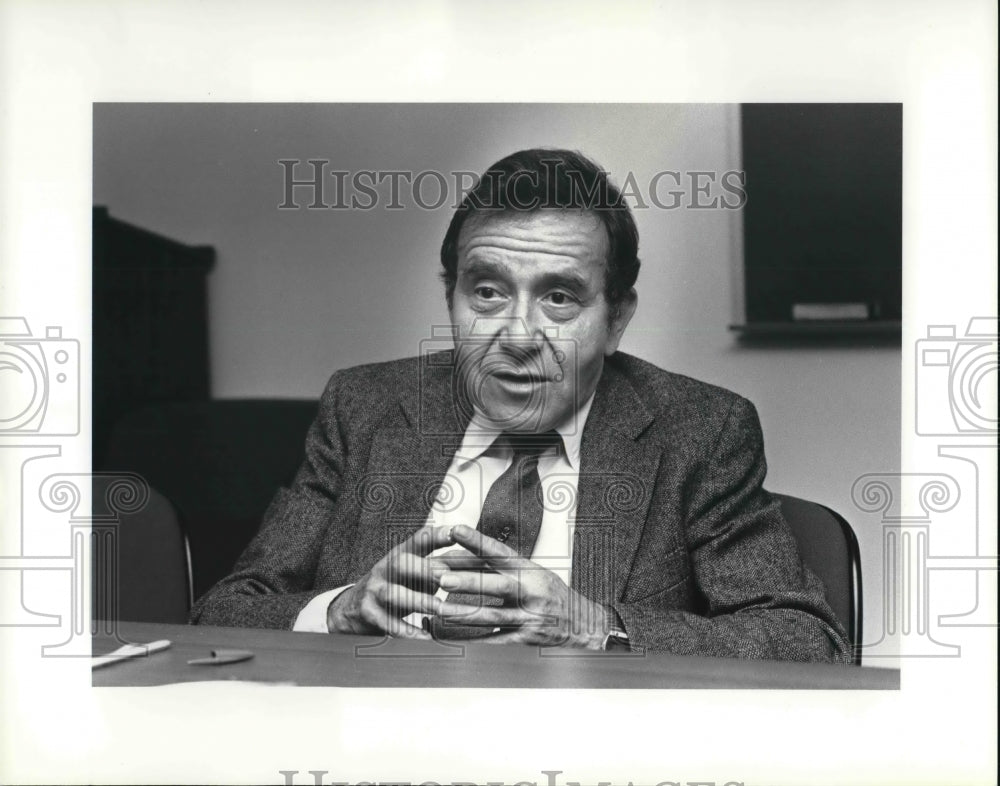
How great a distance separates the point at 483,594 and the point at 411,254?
55 centimetres

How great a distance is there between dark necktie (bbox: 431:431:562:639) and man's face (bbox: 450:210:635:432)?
0.02 metres

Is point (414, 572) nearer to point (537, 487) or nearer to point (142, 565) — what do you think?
point (537, 487)

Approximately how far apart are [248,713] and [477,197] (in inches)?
35.1

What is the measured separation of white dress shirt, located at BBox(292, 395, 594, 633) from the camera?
1.63 m

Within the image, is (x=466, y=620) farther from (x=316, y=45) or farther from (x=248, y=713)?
(x=316, y=45)

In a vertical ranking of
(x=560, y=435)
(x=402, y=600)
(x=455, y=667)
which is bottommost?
(x=455, y=667)

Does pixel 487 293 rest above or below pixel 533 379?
above

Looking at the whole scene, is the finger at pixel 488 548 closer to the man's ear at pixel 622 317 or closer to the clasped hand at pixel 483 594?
the clasped hand at pixel 483 594

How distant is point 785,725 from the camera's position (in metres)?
1.64

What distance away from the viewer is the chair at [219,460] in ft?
5.45

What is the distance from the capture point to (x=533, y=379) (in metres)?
1.63

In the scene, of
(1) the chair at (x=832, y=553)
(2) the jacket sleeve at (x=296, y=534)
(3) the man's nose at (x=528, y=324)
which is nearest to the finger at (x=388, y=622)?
(2) the jacket sleeve at (x=296, y=534)

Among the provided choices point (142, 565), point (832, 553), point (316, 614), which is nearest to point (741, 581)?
point (832, 553)

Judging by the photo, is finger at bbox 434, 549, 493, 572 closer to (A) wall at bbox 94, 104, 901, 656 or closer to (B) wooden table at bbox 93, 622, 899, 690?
(B) wooden table at bbox 93, 622, 899, 690
